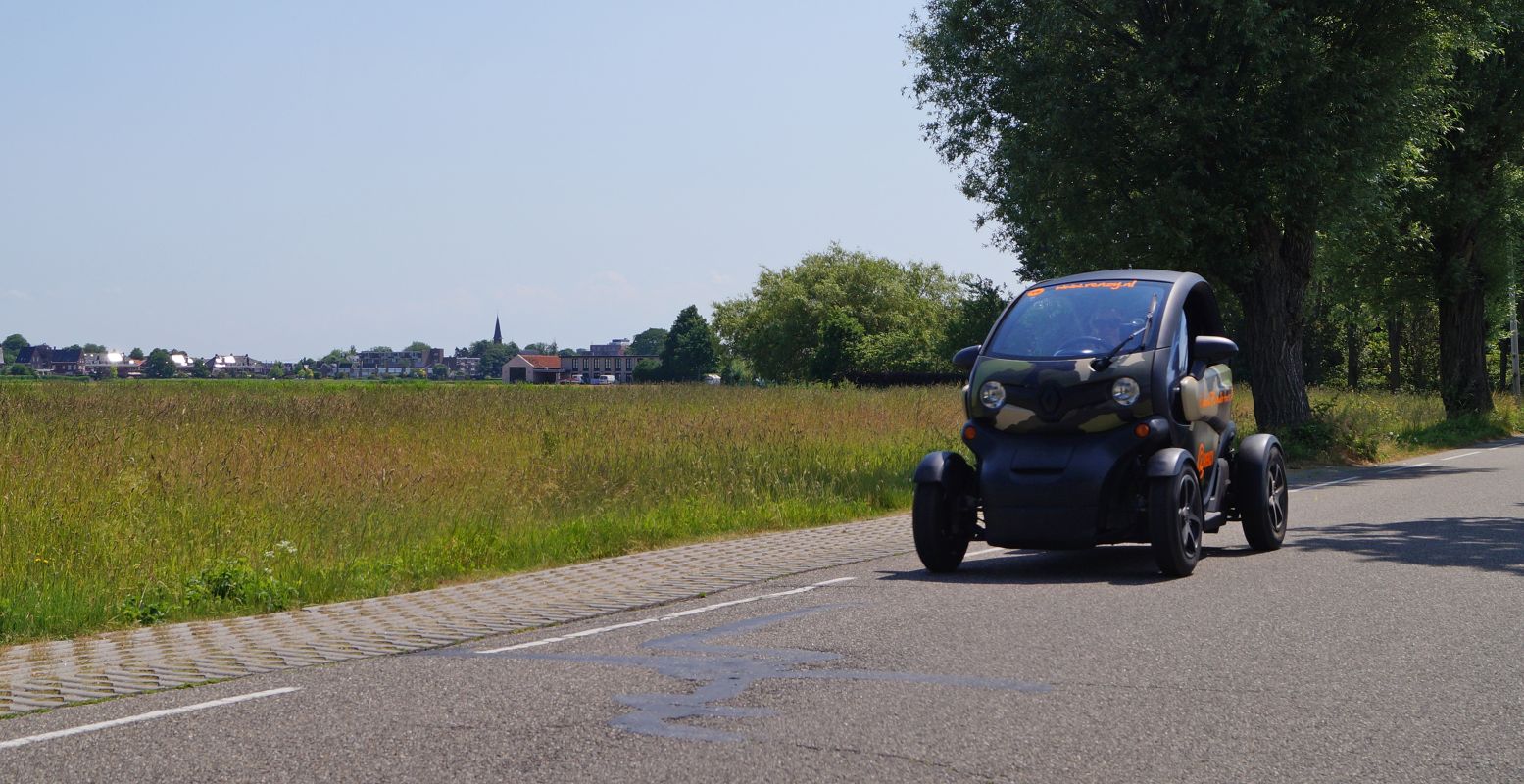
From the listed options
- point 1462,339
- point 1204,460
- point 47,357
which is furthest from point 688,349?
point 1204,460

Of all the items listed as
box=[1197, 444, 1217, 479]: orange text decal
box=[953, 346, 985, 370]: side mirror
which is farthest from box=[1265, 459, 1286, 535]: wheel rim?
box=[953, 346, 985, 370]: side mirror

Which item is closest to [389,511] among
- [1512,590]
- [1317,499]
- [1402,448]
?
[1512,590]

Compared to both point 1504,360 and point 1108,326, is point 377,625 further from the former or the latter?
point 1504,360

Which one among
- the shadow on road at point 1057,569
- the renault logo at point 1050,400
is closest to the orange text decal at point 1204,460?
the shadow on road at point 1057,569

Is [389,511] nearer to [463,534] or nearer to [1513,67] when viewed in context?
[463,534]

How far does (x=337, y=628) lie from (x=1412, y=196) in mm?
27822

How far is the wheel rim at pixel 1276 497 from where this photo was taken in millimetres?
11172

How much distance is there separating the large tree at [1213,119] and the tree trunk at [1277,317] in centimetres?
4

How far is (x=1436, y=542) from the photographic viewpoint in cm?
1185

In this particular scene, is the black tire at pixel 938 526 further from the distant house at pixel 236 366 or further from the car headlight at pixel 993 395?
the distant house at pixel 236 366

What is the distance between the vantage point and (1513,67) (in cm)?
2927

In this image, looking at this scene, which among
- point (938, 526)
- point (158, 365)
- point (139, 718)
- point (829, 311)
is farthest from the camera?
point (158, 365)

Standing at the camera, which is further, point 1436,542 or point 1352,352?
point 1352,352

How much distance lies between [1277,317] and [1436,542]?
40.8 feet
